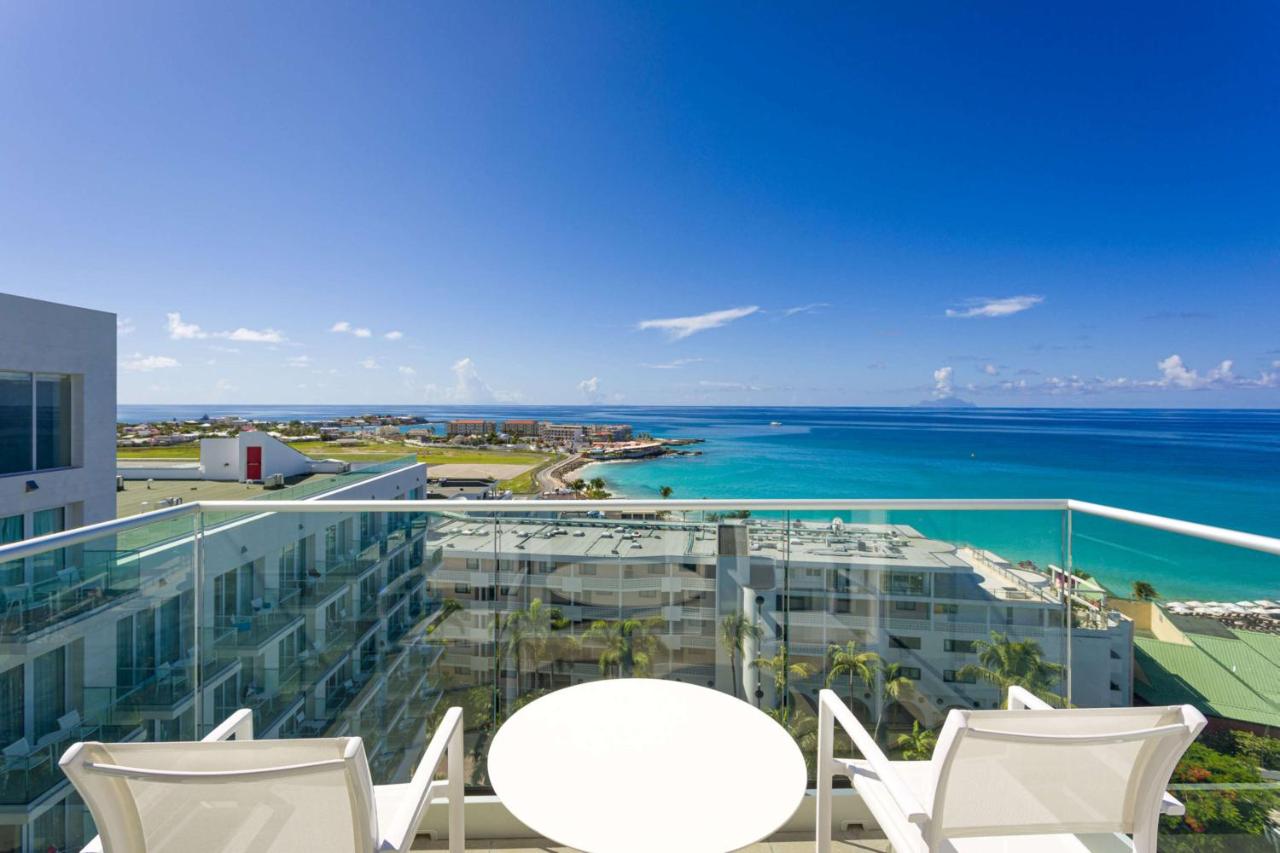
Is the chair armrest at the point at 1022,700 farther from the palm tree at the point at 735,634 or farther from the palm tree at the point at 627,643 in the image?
the palm tree at the point at 627,643

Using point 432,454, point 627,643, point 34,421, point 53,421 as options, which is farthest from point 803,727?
point 432,454

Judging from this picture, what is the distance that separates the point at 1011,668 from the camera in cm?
228

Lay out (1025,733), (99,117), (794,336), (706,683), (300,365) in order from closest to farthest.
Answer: (1025,733)
(706,683)
(99,117)
(300,365)
(794,336)

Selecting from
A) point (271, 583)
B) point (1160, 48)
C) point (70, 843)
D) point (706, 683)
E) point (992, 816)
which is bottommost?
point (70, 843)

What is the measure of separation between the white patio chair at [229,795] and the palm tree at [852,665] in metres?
1.80

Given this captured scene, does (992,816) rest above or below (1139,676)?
above

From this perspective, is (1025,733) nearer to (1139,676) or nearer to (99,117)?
(1139,676)

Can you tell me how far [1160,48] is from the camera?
17594 mm

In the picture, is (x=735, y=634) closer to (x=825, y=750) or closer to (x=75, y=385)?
(x=825, y=750)

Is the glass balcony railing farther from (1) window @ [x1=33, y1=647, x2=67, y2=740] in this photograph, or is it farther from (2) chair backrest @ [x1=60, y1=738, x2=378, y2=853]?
(2) chair backrest @ [x1=60, y1=738, x2=378, y2=853]

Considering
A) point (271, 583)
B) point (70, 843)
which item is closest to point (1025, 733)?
point (271, 583)

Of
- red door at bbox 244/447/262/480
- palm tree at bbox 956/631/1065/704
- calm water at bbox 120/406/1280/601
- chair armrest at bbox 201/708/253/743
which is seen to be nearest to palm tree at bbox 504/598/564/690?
chair armrest at bbox 201/708/253/743

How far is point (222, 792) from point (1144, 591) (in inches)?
116

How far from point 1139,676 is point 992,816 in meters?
1.49
